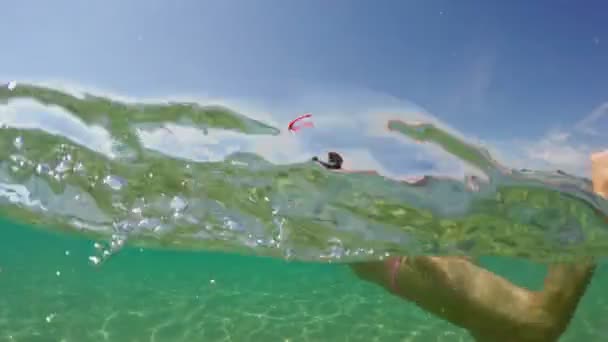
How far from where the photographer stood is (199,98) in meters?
6.69

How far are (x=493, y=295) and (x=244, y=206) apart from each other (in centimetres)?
575

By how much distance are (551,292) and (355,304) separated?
11.7 metres

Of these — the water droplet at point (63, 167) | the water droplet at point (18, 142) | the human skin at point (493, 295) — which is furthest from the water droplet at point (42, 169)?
the human skin at point (493, 295)

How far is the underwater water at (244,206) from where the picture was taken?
24.0 ft

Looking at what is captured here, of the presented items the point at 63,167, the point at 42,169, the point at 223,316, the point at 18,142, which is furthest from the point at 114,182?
the point at 223,316

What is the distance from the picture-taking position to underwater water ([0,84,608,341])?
7309 millimetres

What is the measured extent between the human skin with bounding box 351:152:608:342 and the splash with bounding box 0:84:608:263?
174 cm

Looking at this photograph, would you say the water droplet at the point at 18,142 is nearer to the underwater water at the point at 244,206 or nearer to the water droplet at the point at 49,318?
the underwater water at the point at 244,206

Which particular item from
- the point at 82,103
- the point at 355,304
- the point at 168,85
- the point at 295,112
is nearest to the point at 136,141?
the point at 82,103

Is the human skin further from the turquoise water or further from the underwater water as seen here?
the turquoise water

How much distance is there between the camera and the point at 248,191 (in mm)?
9273

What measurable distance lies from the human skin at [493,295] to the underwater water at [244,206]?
1.74 metres

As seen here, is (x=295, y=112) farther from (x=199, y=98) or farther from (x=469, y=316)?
(x=469, y=316)

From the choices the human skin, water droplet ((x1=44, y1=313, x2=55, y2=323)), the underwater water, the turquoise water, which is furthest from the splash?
water droplet ((x1=44, y1=313, x2=55, y2=323))
